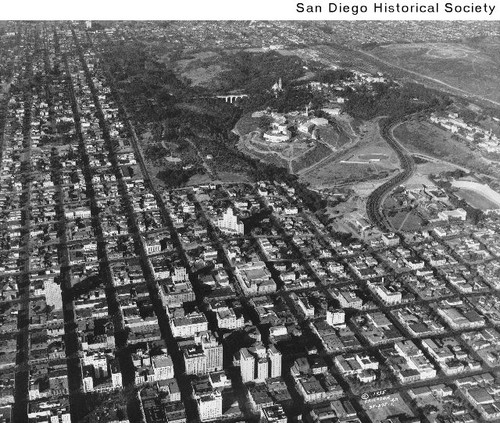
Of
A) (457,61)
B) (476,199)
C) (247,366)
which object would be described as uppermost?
(457,61)

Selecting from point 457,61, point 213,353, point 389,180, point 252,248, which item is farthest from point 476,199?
point 457,61

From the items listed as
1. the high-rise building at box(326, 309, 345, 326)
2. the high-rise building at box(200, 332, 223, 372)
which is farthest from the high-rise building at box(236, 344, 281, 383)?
the high-rise building at box(326, 309, 345, 326)

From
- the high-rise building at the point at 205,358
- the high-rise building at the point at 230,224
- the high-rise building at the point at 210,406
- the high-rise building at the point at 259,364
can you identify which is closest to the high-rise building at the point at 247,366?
the high-rise building at the point at 259,364

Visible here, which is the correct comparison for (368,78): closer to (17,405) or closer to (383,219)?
(383,219)

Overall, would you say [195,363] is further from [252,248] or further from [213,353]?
[252,248]

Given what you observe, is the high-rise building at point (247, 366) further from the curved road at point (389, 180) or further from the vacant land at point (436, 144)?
the vacant land at point (436, 144)
